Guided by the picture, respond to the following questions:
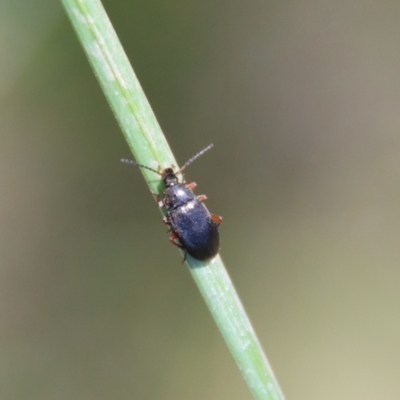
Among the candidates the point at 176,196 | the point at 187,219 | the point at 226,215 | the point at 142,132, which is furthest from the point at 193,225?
the point at 226,215

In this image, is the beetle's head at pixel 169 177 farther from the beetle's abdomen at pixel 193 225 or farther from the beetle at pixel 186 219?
the beetle's abdomen at pixel 193 225

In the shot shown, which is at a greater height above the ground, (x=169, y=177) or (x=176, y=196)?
(x=176, y=196)

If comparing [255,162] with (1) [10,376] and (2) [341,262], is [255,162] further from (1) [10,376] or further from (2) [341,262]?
(1) [10,376]

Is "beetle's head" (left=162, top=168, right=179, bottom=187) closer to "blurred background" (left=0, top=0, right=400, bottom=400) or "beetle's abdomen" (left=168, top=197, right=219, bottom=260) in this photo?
"beetle's abdomen" (left=168, top=197, right=219, bottom=260)

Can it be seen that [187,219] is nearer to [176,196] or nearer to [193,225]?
[193,225]

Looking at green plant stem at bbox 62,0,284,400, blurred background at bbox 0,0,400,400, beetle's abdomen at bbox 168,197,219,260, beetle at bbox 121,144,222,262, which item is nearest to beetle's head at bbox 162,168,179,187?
beetle at bbox 121,144,222,262

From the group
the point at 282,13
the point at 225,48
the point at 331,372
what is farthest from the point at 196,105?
the point at 331,372
